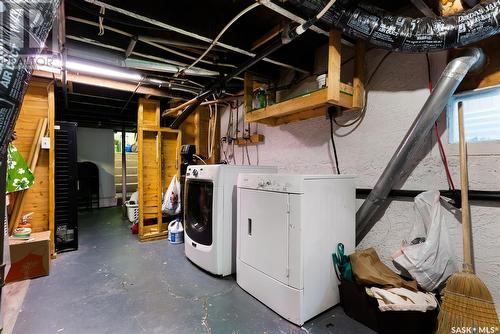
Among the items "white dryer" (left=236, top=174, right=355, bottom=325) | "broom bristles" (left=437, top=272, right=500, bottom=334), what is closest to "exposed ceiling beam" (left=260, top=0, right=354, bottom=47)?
"white dryer" (left=236, top=174, right=355, bottom=325)

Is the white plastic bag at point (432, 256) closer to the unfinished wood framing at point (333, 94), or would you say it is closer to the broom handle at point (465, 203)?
the broom handle at point (465, 203)

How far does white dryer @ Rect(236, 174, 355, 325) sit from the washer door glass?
0.54 m

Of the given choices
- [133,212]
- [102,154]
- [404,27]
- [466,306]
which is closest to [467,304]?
[466,306]

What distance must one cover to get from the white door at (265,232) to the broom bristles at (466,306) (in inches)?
36.0

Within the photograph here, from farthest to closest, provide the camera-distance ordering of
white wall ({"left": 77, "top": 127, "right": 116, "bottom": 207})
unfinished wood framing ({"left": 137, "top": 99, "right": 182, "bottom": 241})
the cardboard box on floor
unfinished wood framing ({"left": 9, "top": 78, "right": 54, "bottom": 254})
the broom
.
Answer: white wall ({"left": 77, "top": 127, "right": 116, "bottom": 207})
unfinished wood framing ({"left": 137, "top": 99, "right": 182, "bottom": 241})
unfinished wood framing ({"left": 9, "top": 78, "right": 54, "bottom": 254})
the cardboard box on floor
the broom

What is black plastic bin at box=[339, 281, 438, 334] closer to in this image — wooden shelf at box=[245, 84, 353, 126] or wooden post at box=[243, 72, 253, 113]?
wooden shelf at box=[245, 84, 353, 126]

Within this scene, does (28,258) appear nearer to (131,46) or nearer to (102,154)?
(131,46)

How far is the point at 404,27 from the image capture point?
4.79 feet

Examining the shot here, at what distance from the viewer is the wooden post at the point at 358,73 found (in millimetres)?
2010

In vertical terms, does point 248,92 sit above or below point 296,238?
above

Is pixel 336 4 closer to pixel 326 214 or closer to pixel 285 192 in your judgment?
pixel 285 192

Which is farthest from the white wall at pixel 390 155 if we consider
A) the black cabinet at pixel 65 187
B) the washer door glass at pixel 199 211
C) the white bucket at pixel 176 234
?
the black cabinet at pixel 65 187

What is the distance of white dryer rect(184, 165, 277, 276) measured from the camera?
2.36 metres

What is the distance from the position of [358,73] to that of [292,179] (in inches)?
44.7
